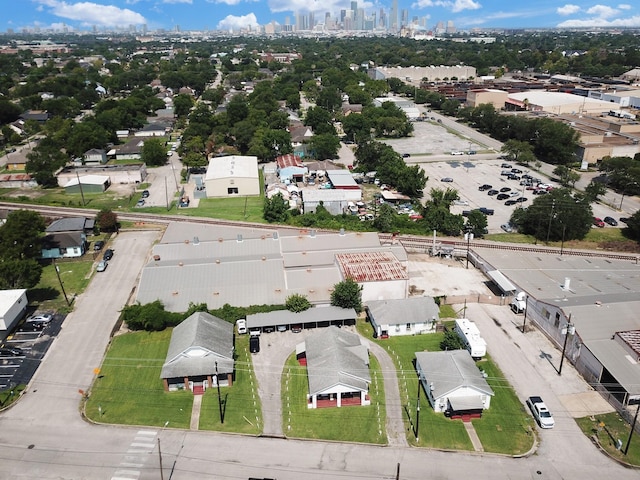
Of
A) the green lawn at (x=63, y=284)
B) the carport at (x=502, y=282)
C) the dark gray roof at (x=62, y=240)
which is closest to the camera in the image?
the carport at (x=502, y=282)

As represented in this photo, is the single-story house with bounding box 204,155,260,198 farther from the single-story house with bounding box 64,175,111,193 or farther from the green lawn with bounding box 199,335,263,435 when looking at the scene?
the green lawn with bounding box 199,335,263,435

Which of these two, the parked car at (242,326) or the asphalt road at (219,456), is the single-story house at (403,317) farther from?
the parked car at (242,326)

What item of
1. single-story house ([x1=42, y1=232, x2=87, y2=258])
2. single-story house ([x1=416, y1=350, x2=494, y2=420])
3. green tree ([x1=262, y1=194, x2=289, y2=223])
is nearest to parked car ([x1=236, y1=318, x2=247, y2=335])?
single-story house ([x1=416, y1=350, x2=494, y2=420])

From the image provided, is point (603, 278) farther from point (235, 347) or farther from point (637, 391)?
point (235, 347)

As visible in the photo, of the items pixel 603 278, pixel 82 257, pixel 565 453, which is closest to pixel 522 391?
pixel 565 453

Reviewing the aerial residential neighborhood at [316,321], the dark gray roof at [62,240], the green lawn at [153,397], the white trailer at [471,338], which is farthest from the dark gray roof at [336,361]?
the dark gray roof at [62,240]

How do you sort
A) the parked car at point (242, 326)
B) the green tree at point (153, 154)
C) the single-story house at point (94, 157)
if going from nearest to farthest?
the parked car at point (242, 326), the green tree at point (153, 154), the single-story house at point (94, 157)
